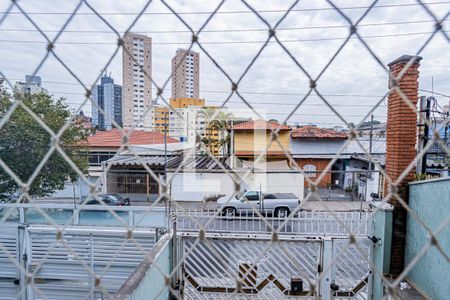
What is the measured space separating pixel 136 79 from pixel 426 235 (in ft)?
8.51

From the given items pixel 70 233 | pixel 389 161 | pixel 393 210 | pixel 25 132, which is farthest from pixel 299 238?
pixel 25 132

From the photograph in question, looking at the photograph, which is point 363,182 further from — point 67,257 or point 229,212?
point 67,257

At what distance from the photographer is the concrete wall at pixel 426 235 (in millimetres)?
2189

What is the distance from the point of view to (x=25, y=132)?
377 centimetres

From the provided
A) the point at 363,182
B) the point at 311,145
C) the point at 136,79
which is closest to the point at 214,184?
the point at 311,145

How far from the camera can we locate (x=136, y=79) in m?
1.24

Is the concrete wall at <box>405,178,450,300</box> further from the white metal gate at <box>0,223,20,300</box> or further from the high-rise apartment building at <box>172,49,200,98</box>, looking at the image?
the white metal gate at <box>0,223,20,300</box>

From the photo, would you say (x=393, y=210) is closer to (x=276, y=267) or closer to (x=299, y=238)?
(x=299, y=238)

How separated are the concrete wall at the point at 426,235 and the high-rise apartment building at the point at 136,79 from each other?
226cm

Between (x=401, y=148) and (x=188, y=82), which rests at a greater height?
(x=188, y=82)

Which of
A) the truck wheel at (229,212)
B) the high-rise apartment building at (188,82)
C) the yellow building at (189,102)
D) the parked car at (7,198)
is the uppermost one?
the high-rise apartment building at (188,82)

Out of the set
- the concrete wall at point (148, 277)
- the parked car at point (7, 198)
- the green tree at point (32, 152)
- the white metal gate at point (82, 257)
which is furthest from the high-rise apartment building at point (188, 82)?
the parked car at point (7, 198)

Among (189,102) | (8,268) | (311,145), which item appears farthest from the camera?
(311,145)

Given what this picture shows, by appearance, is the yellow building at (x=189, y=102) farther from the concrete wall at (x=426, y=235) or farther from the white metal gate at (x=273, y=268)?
the white metal gate at (x=273, y=268)
